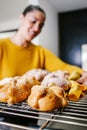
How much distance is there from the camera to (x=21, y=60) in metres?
1.16

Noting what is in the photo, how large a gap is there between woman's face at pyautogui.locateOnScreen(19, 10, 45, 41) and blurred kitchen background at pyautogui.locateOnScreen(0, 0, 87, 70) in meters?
0.14

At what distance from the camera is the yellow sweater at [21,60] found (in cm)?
114

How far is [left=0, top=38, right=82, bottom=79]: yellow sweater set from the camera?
3.74 feet

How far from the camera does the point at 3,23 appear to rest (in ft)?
4.78

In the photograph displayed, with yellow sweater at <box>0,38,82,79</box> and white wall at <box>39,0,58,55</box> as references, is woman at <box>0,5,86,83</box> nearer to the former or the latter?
yellow sweater at <box>0,38,82,79</box>

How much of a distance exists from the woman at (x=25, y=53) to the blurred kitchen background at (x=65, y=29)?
0.13 metres

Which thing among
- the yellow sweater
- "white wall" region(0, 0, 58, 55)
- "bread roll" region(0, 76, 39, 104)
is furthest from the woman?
"bread roll" region(0, 76, 39, 104)

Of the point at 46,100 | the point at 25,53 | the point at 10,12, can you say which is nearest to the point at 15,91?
the point at 46,100

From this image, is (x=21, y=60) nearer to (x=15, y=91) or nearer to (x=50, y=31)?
(x=50, y=31)

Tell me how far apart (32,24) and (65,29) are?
315 mm

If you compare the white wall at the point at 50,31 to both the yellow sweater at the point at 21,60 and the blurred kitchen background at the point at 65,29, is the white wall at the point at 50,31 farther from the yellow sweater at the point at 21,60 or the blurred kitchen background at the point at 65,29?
the yellow sweater at the point at 21,60

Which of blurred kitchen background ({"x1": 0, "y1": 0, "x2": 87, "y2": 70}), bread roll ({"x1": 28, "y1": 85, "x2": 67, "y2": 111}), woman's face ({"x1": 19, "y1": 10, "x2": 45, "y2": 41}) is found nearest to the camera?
bread roll ({"x1": 28, "y1": 85, "x2": 67, "y2": 111})

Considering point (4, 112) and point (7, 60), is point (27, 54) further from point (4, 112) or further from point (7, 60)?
point (4, 112)

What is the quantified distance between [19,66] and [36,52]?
0.47 feet
